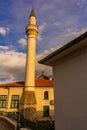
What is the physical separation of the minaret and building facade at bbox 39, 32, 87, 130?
2277 cm

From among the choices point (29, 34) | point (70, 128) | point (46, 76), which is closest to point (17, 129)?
point (70, 128)

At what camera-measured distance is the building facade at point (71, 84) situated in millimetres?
5332

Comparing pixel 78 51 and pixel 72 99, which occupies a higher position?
pixel 78 51

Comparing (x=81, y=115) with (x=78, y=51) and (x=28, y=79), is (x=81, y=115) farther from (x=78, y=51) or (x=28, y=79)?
(x=28, y=79)

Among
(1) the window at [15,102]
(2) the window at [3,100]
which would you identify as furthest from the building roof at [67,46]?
(2) the window at [3,100]

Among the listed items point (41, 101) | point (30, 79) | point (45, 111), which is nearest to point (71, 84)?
point (30, 79)

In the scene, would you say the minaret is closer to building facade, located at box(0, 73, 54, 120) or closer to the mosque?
the mosque

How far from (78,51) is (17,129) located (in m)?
10.4

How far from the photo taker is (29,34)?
32219 mm

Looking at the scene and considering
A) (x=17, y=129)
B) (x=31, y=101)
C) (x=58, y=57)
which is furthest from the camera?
(x=31, y=101)

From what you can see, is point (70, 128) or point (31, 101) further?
point (31, 101)

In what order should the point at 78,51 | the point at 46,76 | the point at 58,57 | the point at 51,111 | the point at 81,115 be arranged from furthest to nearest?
the point at 46,76 → the point at 51,111 → the point at 58,57 → the point at 78,51 → the point at 81,115

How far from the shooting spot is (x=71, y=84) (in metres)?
5.85

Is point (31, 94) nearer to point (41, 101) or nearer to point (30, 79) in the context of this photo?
point (30, 79)
